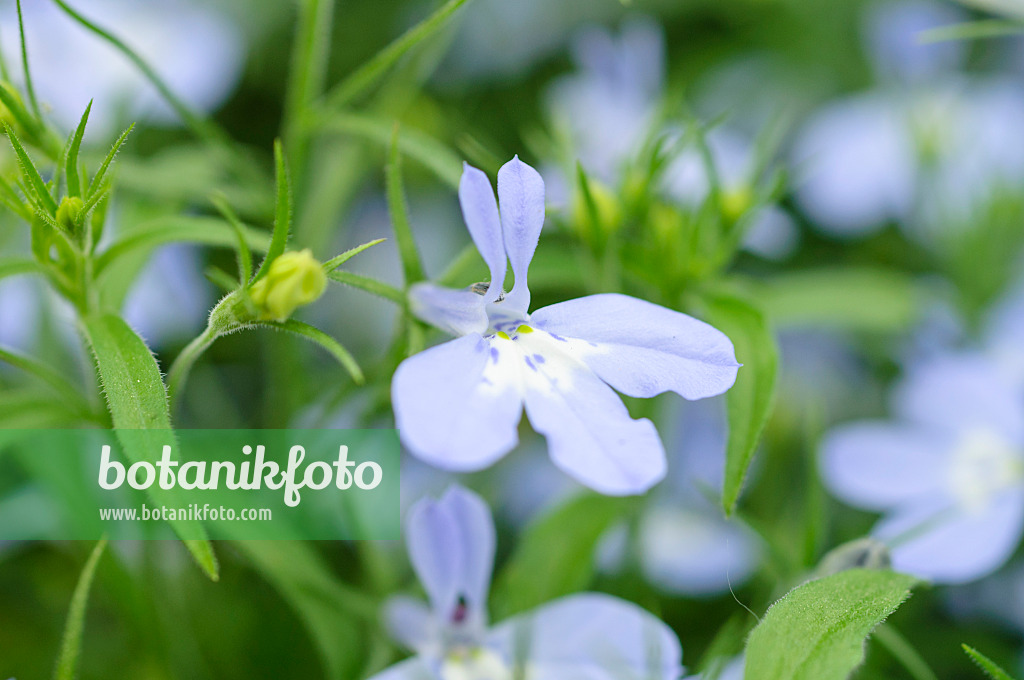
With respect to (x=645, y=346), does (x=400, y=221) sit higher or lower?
higher

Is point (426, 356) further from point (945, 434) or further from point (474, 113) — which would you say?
point (474, 113)

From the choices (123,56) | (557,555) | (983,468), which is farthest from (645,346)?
(123,56)

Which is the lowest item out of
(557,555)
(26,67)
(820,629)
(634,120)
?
(820,629)

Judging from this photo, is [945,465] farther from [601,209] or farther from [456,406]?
[456,406]

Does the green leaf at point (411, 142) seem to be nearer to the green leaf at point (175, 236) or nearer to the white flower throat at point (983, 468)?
the green leaf at point (175, 236)

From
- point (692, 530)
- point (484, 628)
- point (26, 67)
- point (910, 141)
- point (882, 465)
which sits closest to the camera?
point (26, 67)

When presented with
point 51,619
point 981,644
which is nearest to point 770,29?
point 981,644

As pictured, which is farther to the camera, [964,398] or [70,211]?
[964,398]
